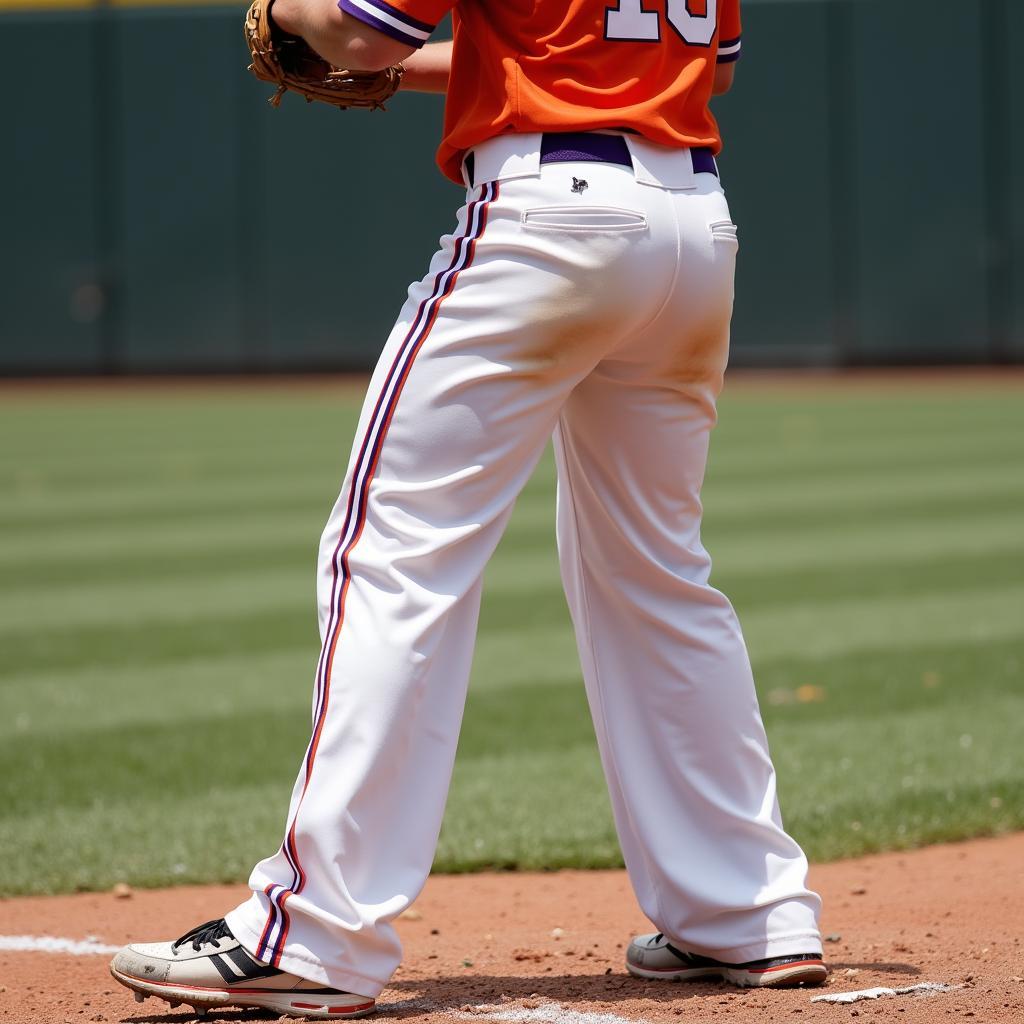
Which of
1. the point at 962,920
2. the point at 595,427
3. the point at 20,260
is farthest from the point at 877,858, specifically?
the point at 20,260

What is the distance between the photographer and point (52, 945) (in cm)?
349

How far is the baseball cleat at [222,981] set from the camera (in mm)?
2668

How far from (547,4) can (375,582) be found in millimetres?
955

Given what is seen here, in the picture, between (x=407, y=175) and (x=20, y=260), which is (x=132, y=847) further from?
(x=20, y=260)

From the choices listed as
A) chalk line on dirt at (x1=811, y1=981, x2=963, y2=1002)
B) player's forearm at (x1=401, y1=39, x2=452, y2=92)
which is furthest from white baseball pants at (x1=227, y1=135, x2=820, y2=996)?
chalk line on dirt at (x1=811, y1=981, x2=963, y2=1002)

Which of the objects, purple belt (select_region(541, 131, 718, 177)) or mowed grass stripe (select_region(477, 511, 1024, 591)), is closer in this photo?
purple belt (select_region(541, 131, 718, 177))

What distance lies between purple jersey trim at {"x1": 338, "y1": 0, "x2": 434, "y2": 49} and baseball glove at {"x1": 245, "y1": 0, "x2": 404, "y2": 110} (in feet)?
0.84

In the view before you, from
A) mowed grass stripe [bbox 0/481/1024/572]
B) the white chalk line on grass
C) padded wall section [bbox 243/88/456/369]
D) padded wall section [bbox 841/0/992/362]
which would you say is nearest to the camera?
the white chalk line on grass

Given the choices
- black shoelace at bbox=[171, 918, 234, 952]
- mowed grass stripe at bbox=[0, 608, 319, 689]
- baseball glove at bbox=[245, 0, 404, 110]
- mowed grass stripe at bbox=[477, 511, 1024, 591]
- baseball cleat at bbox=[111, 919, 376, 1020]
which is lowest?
mowed grass stripe at bbox=[477, 511, 1024, 591]

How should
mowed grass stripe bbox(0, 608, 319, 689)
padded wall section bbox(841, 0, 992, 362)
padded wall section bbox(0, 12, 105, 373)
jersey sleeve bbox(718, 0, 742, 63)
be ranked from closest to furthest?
1. jersey sleeve bbox(718, 0, 742, 63)
2. mowed grass stripe bbox(0, 608, 319, 689)
3. padded wall section bbox(841, 0, 992, 362)
4. padded wall section bbox(0, 12, 105, 373)

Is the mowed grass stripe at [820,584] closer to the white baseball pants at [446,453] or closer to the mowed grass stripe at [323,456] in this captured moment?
the mowed grass stripe at [323,456]

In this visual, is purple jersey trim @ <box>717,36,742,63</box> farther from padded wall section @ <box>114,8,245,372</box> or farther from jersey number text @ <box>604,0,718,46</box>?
padded wall section @ <box>114,8,245,372</box>

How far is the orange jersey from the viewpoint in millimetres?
2646

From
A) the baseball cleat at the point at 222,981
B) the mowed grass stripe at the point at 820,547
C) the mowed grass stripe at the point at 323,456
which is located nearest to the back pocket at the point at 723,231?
the baseball cleat at the point at 222,981
